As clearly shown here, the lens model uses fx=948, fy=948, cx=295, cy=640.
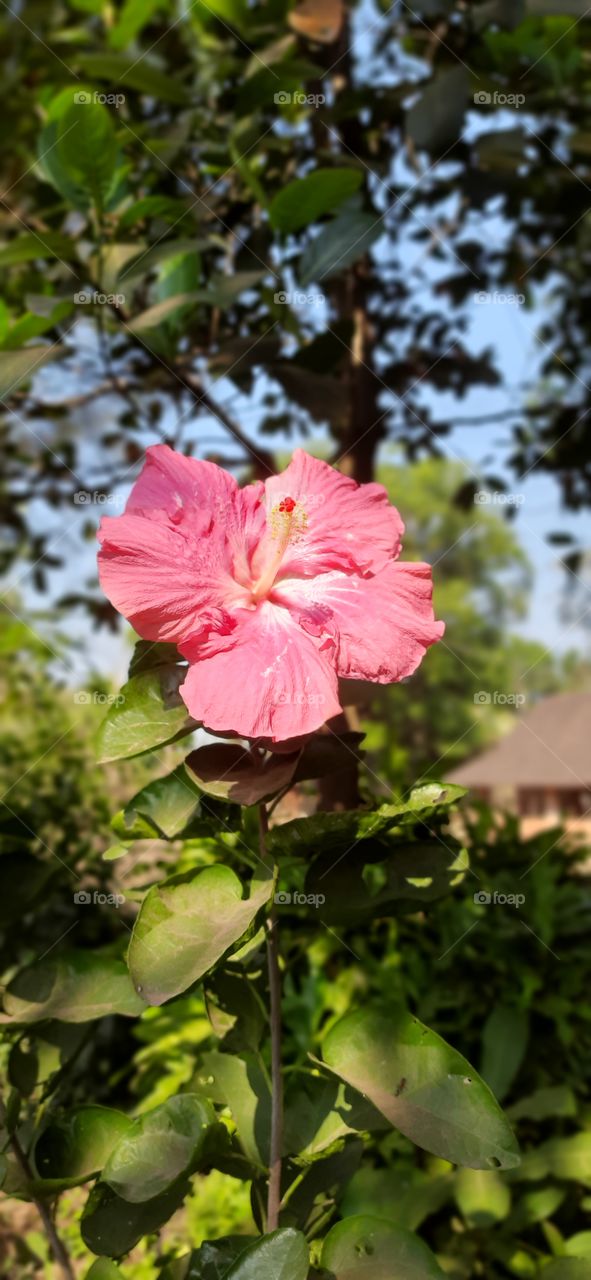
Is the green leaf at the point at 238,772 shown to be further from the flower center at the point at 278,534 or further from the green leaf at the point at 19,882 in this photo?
the green leaf at the point at 19,882

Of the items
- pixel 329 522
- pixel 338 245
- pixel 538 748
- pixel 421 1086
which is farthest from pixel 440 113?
pixel 538 748

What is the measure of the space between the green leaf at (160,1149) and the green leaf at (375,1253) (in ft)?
0.37

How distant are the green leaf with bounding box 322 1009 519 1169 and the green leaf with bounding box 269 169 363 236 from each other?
916mm

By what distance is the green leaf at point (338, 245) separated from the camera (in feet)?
4.13

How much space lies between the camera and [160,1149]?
2.06ft

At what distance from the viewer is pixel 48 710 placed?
2.32m

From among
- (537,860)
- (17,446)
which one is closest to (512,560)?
(17,446)

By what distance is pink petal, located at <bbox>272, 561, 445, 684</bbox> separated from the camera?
67cm

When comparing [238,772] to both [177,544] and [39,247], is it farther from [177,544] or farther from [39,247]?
[39,247]

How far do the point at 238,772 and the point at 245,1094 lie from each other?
28 cm

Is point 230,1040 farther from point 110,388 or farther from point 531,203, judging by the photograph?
point 531,203

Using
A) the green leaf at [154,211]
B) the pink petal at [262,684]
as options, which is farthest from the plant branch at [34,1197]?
the green leaf at [154,211]

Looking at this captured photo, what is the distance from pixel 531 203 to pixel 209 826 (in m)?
2.01

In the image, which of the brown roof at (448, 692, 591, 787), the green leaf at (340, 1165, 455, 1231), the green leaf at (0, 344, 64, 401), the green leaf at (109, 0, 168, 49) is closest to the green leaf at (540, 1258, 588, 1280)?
the green leaf at (340, 1165, 455, 1231)
